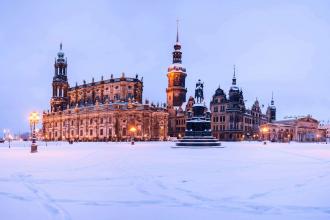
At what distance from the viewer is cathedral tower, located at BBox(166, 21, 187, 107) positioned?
128500 mm

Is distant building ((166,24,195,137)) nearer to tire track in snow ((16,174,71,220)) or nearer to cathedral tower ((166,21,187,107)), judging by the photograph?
cathedral tower ((166,21,187,107))

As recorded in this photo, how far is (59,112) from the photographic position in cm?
13250

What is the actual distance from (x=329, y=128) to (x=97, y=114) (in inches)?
5436

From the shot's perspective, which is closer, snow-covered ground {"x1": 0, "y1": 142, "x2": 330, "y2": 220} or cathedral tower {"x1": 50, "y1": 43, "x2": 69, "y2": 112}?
snow-covered ground {"x1": 0, "y1": 142, "x2": 330, "y2": 220}

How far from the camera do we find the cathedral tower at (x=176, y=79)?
422ft

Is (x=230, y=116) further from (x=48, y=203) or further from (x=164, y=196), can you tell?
(x=48, y=203)

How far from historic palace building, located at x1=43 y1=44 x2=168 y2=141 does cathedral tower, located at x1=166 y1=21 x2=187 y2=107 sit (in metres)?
1.36

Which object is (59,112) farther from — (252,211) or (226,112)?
(252,211)

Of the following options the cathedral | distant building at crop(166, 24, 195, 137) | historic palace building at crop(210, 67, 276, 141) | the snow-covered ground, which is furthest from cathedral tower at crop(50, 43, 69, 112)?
the snow-covered ground

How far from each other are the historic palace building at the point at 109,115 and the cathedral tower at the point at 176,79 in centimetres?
136

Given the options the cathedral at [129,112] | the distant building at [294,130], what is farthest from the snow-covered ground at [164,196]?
the distant building at [294,130]

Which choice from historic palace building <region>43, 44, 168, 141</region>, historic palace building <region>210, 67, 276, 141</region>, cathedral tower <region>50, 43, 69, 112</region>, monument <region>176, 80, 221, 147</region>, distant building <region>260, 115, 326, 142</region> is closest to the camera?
monument <region>176, 80, 221, 147</region>

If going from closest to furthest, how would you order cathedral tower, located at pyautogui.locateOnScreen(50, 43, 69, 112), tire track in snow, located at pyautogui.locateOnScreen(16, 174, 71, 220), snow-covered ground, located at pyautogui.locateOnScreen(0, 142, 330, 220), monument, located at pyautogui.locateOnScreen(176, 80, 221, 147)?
tire track in snow, located at pyautogui.locateOnScreen(16, 174, 71, 220), snow-covered ground, located at pyautogui.locateOnScreen(0, 142, 330, 220), monument, located at pyautogui.locateOnScreen(176, 80, 221, 147), cathedral tower, located at pyautogui.locateOnScreen(50, 43, 69, 112)

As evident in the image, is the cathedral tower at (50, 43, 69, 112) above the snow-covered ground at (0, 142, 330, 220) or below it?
above
